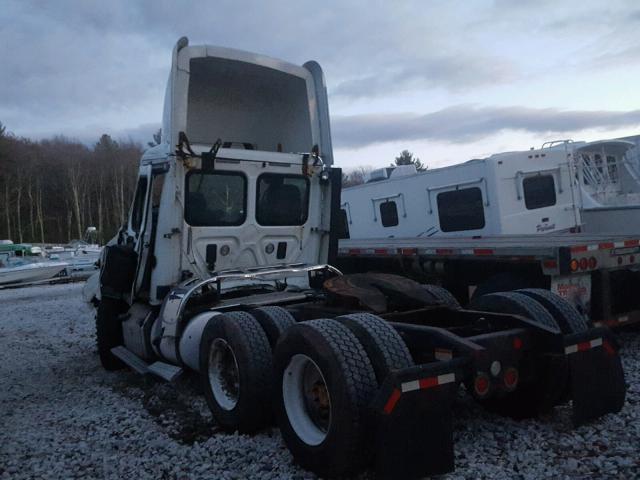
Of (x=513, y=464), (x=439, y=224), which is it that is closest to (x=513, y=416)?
(x=513, y=464)

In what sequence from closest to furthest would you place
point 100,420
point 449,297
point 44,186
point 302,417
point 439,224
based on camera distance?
point 302,417, point 100,420, point 449,297, point 439,224, point 44,186

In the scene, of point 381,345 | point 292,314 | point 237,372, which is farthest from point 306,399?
point 292,314

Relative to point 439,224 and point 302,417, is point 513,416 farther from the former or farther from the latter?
point 439,224

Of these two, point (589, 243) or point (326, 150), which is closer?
point (589, 243)

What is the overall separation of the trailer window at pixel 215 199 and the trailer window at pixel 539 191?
5.41 metres

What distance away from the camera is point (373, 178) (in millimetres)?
12992

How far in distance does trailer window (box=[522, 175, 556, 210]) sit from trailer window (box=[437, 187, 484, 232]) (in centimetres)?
80

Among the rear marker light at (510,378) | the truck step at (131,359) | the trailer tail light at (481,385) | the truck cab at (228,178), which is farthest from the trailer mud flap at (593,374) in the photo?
the truck step at (131,359)

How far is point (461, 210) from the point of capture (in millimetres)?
9875

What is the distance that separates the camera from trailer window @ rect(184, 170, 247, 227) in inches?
234

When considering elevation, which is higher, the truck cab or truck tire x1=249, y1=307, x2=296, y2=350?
the truck cab

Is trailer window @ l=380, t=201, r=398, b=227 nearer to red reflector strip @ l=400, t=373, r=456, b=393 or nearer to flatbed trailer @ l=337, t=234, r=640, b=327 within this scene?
flatbed trailer @ l=337, t=234, r=640, b=327

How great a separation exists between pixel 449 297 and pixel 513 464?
1875 mm

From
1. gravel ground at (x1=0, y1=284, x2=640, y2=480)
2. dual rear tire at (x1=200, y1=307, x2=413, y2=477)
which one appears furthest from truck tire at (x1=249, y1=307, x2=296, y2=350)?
gravel ground at (x1=0, y1=284, x2=640, y2=480)
